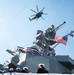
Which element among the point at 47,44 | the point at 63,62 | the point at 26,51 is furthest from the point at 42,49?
the point at 63,62

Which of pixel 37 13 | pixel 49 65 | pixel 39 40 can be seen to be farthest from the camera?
pixel 37 13

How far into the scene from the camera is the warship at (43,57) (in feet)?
124

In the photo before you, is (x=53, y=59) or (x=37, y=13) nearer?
(x=53, y=59)

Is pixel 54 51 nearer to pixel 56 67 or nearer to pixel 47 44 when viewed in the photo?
pixel 47 44

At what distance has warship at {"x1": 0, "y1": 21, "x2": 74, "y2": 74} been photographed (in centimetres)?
3794

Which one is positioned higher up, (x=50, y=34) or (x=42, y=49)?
(x=50, y=34)

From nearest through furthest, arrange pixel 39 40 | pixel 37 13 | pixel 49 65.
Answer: pixel 49 65 < pixel 39 40 < pixel 37 13

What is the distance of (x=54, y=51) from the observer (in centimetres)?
4691

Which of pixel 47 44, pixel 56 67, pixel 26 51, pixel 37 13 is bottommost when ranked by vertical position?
pixel 56 67

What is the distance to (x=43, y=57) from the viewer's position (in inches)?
1519

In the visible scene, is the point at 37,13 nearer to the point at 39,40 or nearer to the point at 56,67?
the point at 39,40

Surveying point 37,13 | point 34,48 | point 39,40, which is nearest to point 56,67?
point 34,48

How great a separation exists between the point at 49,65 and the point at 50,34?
11205mm

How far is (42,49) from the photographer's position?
4588cm
